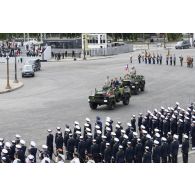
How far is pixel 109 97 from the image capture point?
2508cm

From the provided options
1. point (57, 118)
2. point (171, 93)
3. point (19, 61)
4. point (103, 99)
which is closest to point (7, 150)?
point (57, 118)

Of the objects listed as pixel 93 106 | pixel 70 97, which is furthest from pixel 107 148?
pixel 70 97

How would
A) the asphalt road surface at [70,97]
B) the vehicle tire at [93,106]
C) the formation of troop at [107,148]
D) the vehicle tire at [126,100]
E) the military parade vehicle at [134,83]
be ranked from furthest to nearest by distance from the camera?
the military parade vehicle at [134,83] → the vehicle tire at [126,100] → the vehicle tire at [93,106] → the asphalt road surface at [70,97] → the formation of troop at [107,148]

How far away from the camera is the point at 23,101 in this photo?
94.7 feet

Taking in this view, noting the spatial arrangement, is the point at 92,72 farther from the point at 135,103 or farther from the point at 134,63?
the point at 135,103

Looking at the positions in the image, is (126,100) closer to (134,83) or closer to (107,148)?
(134,83)

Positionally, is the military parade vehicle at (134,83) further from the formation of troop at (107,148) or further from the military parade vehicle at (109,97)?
the formation of troop at (107,148)

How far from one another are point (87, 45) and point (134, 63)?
13799mm

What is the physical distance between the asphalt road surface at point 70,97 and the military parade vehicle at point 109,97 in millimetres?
370

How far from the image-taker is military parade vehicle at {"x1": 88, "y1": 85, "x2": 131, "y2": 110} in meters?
25.0

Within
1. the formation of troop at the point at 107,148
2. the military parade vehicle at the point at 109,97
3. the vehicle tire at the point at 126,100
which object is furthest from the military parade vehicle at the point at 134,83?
the formation of troop at the point at 107,148

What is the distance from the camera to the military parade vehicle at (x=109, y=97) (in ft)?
82.0

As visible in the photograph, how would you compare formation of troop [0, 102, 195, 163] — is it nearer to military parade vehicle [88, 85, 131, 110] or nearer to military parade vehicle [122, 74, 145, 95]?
military parade vehicle [88, 85, 131, 110]

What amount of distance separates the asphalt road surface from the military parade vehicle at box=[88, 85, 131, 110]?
0.37m
